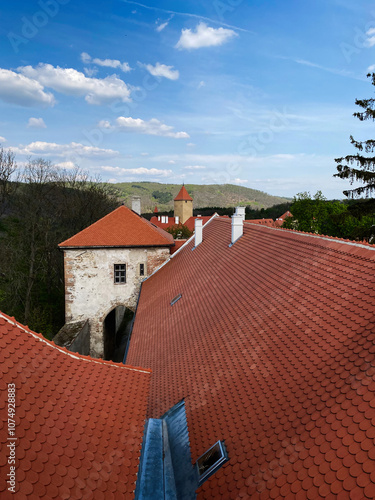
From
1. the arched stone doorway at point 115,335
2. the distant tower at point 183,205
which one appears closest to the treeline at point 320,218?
the arched stone doorway at point 115,335

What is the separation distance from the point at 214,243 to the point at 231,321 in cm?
668

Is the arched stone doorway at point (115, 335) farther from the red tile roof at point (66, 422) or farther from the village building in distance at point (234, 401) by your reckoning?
the red tile roof at point (66, 422)

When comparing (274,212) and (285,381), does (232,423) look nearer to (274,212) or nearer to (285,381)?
(285,381)

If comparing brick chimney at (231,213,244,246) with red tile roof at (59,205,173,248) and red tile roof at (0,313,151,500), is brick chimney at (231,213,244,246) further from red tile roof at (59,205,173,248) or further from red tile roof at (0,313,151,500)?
red tile roof at (0,313,151,500)

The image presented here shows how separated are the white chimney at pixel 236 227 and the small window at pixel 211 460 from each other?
26.4ft

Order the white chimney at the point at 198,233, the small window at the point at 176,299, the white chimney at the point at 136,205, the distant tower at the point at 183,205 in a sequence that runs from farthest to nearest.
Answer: the distant tower at the point at 183,205, the white chimney at the point at 136,205, the white chimney at the point at 198,233, the small window at the point at 176,299

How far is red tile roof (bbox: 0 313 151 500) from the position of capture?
A: 326 cm

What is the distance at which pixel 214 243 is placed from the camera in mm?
13891

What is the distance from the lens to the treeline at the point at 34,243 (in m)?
21.6

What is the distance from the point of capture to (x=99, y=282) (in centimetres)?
1755

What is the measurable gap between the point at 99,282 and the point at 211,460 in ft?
46.0

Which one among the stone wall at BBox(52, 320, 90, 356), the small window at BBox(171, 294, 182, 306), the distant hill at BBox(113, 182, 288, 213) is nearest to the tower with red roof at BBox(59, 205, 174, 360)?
the stone wall at BBox(52, 320, 90, 356)

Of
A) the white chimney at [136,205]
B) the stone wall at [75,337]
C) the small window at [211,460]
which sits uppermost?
the white chimney at [136,205]

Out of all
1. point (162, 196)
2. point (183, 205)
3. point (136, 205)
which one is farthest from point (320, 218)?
point (162, 196)
